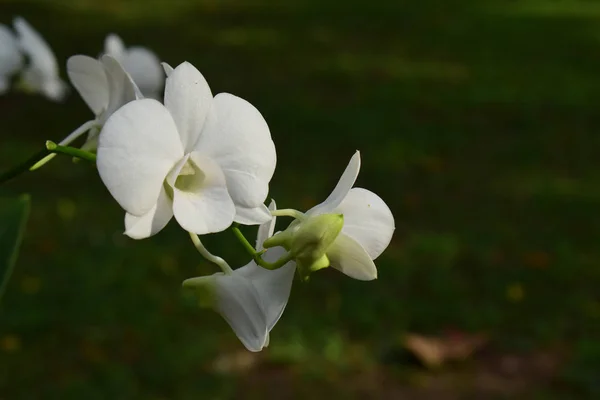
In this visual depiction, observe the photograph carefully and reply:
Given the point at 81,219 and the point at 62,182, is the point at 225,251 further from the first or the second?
the point at 62,182

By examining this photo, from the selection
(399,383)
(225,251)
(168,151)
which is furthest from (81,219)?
(168,151)

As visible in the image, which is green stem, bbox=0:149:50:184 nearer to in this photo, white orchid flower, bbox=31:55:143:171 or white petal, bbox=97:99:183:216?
white orchid flower, bbox=31:55:143:171

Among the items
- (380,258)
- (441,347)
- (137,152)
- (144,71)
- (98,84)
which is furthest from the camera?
(380,258)

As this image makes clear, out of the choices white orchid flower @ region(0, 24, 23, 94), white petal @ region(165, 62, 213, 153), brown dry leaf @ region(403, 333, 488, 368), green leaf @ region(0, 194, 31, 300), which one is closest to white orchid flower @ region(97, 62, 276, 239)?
white petal @ region(165, 62, 213, 153)

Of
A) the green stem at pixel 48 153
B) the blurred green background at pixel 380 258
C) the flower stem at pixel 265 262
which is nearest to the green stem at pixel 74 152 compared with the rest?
the green stem at pixel 48 153

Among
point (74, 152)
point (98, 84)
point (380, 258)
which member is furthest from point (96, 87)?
point (380, 258)

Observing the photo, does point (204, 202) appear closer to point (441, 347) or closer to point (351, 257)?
point (351, 257)
